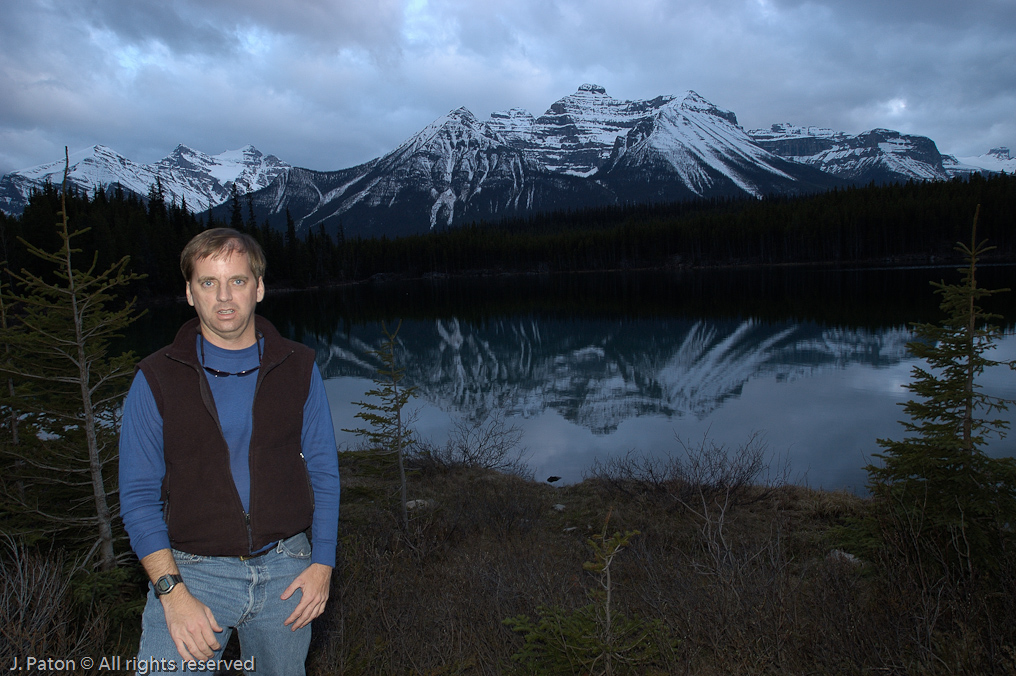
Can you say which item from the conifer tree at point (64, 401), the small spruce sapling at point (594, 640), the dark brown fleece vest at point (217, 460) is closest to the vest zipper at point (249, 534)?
the dark brown fleece vest at point (217, 460)

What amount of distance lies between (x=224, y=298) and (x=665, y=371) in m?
24.2

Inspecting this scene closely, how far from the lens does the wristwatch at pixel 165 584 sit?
7.04ft

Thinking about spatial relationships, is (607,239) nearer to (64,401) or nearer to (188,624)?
(64,401)

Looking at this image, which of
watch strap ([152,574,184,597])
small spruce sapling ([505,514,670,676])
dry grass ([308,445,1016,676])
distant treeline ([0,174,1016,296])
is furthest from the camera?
distant treeline ([0,174,1016,296])

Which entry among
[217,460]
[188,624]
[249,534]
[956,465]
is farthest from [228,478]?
[956,465]

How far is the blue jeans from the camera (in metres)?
2.26

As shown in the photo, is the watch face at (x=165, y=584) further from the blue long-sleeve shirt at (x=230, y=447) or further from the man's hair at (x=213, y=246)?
the man's hair at (x=213, y=246)

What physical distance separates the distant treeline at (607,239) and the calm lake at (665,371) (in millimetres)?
18970

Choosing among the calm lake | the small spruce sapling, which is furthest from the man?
the calm lake

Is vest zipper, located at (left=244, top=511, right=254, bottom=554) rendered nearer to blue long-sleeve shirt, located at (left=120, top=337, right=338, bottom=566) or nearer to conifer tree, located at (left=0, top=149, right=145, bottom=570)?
blue long-sleeve shirt, located at (left=120, top=337, right=338, bottom=566)

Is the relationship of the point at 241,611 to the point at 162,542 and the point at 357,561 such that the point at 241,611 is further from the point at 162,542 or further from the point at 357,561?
the point at 357,561

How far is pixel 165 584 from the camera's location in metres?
2.17

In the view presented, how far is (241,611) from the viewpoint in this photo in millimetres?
2439

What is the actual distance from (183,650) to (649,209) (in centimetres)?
17795
